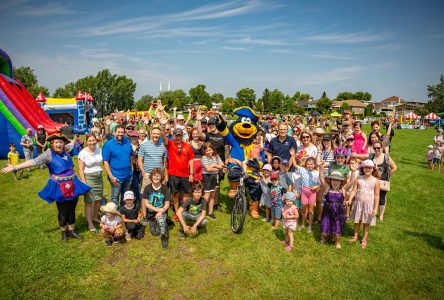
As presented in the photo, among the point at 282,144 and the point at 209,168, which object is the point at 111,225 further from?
the point at 282,144

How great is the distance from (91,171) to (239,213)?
10.3ft

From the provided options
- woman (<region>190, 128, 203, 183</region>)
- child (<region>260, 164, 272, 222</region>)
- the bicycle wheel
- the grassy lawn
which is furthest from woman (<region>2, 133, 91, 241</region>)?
child (<region>260, 164, 272, 222</region>)

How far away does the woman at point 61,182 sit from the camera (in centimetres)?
481

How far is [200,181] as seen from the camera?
19.7ft

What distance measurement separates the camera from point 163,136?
600cm

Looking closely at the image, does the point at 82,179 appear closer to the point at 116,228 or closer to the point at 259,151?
the point at 116,228

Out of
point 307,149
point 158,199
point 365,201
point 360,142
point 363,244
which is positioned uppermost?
point 360,142

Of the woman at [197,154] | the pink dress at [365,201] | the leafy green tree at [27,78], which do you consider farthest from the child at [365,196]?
the leafy green tree at [27,78]

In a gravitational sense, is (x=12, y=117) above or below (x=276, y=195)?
above

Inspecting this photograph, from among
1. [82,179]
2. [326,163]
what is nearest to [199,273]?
[82,179]

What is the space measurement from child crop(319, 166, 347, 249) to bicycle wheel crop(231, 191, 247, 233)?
5.04 feet

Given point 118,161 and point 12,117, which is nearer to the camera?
point 118,161

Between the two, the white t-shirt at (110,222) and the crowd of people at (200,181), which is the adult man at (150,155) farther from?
the white t-shirt at (110,222)

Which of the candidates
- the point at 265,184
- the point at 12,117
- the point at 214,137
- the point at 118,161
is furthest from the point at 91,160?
the point at 12,117
